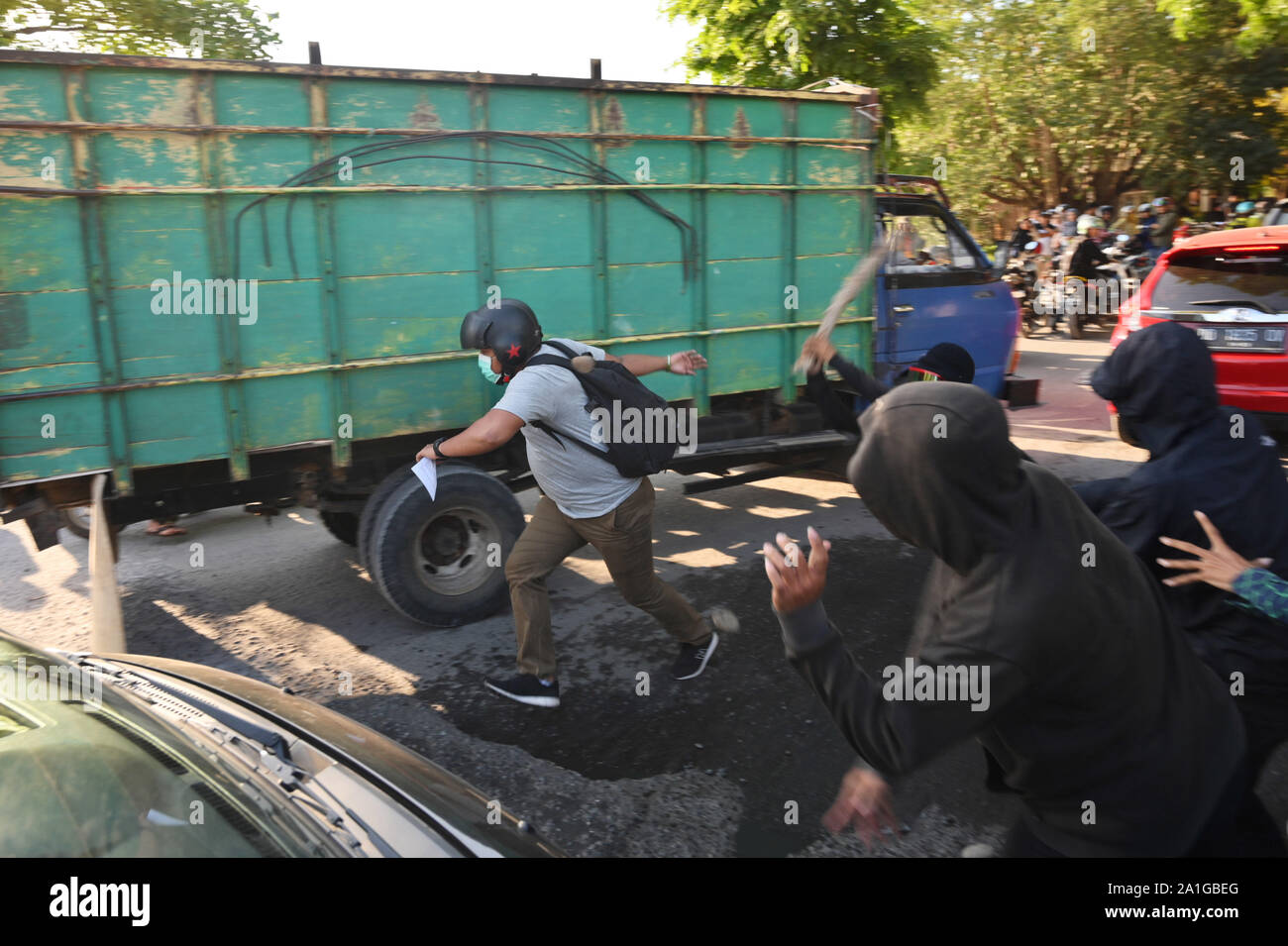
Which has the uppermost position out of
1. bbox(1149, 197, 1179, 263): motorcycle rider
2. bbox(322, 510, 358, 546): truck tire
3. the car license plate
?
bbox(1149, 197, 1179, 263): motorcycle rider

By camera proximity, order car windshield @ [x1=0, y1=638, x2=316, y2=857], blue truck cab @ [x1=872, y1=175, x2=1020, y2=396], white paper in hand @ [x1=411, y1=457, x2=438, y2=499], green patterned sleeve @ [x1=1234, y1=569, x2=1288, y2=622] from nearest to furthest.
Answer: car windshield @ [x1=0, y1=638, x2=316, y2=857] < green patterned sleeve @ [x1=1234, y1=569, x2=1288, y2=622] < white paper in hand @ [x1=411, y1=457, x2=438, y2=499] < blue truck cab @ [x1=872, y1=175, x2=1020, y2=396]

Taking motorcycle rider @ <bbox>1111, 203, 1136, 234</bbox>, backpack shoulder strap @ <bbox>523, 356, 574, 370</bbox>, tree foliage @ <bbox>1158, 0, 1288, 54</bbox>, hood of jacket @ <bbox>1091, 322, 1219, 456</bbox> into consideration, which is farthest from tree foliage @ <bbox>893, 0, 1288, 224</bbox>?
hood of jacket @ <bbox>1091, 322, 1219, 456</bbox>

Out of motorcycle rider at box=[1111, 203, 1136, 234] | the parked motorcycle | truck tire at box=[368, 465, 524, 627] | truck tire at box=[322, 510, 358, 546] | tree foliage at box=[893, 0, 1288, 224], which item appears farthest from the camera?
motorcycle rider at box=[1111, 203, 1136, 234]

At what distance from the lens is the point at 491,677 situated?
14.1ft

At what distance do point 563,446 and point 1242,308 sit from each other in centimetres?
517

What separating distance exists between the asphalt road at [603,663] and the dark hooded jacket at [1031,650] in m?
1.56

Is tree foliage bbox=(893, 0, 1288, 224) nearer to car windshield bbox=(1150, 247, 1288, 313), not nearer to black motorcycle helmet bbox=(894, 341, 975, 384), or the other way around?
car windshield bbox=(1150, 247, 1288, 313)

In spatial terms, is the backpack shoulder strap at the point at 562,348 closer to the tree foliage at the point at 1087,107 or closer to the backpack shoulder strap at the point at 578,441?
the backpack shoulder strap at the point at 578,441

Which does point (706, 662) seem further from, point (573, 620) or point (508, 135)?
point (508, 135)

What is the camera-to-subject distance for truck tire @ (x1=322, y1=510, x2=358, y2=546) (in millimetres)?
5966

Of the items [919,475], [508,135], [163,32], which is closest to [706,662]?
[508,135]

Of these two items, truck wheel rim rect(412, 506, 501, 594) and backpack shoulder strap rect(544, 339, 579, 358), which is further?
truck wheel rim rect(412, 506, 501, 594)
